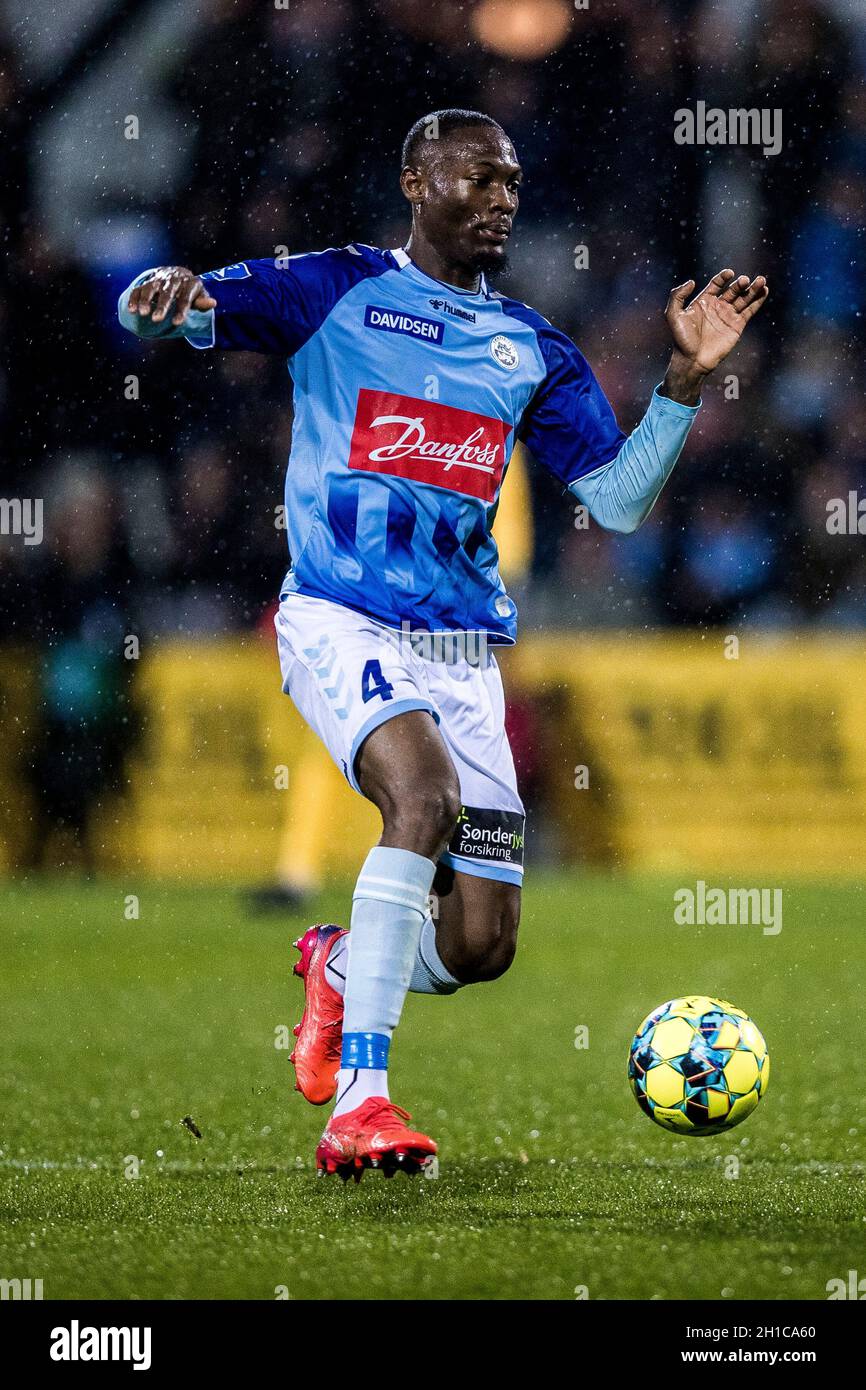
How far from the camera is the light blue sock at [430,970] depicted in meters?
4.30

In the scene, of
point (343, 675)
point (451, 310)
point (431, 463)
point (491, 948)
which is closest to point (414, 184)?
point (451, 310)

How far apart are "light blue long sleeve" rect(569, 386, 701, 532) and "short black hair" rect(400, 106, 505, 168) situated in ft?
2.40

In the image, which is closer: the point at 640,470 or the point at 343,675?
the point at 343,675

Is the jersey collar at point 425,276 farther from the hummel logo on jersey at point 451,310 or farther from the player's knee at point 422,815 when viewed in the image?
the player's knee at point 422,815

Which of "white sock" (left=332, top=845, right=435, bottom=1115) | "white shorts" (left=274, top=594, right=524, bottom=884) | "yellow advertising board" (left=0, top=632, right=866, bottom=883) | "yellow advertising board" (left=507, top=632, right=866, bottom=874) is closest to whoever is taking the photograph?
"white sock" (left=332, top=845, right=435, bottom=1115)

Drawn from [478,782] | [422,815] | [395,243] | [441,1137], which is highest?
[395,243]

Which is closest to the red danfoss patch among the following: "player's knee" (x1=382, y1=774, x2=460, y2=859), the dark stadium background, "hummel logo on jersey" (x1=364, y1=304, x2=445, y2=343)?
"hummel logo on jersey" (x1=364, y1=304, x2=445, y2=343)

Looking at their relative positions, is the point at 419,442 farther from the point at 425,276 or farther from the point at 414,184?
the point at 414,184

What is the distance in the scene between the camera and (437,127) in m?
4.29

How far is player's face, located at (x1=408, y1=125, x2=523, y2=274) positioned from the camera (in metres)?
4.18

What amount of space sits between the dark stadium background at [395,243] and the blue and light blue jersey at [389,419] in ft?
22.2

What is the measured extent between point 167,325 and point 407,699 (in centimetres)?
87

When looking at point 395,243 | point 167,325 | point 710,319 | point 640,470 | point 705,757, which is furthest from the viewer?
point 395,243

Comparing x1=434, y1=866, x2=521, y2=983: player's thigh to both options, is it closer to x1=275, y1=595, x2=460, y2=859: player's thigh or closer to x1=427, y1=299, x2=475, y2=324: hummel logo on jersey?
x1=275, y1=595, x2=460, y2=859: player's thigh
